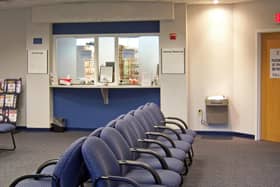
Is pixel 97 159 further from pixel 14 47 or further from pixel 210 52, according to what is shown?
pixel 14 47

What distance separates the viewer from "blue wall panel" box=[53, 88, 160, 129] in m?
8.53

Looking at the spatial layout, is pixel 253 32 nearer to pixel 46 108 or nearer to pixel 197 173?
pixel 197 173

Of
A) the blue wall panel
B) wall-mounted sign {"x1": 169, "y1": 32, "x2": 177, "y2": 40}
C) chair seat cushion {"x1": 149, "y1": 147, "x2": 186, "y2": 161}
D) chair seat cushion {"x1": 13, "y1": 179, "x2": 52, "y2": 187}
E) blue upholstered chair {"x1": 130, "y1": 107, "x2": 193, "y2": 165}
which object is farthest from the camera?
the blue wall panel

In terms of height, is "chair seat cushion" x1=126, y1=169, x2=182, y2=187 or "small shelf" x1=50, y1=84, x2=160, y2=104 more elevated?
"small shelf" x1=50, y1=84, x2=160, y2=104

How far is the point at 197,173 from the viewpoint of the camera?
17.5 feet

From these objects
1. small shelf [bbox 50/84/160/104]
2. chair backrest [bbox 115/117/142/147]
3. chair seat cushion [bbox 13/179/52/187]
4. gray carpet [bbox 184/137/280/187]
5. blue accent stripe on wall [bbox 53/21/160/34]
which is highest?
blue accent stripe on wall [bbox 53/21/160/34]

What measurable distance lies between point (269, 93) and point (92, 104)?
3.65 m

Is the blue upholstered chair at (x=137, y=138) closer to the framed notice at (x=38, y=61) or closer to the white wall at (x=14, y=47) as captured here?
the framed notice at (x=38, y=61)

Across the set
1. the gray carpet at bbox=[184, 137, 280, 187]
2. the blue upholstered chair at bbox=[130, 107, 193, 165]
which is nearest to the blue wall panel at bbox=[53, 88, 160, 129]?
the gray carpet at bbox=[184, 137, 280, 187]

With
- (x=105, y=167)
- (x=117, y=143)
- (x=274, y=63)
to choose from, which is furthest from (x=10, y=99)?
(x=105, y=167)

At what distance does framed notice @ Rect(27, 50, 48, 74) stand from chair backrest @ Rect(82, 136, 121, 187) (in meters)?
5.73

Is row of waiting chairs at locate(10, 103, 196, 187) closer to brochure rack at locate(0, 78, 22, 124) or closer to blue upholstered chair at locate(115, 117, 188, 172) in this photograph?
blue upholstered chair at locate(115, 117, 188, 172)

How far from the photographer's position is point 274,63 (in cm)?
752

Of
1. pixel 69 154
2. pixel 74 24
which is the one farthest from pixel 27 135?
pixel 69 154
